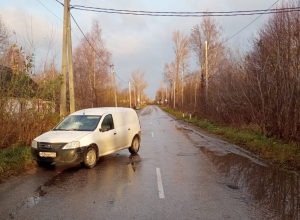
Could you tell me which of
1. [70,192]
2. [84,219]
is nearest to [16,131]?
[70,192]

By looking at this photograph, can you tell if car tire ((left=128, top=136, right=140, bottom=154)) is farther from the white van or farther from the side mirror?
the side mirror

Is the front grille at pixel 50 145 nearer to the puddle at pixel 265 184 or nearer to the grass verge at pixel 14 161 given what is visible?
the grass verge at pixel 14 161

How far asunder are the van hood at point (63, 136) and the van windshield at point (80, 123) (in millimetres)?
424

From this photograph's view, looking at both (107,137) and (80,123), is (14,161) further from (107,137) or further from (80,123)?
(107,137)

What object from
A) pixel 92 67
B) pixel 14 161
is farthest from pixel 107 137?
pixel 92 67

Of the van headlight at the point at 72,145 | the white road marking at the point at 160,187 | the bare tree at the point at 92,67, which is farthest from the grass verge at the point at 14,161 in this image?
the bare tree at the point at 92,67

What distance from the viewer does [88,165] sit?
26.4ft

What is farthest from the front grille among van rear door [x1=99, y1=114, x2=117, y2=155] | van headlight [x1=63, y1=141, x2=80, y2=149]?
van rear door [x1=99, y1=114, x2=117, y2=155]

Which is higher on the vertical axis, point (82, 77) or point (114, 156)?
point (82, 77)

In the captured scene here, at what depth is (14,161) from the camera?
27.3 feet

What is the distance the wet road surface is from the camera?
15.5 ft

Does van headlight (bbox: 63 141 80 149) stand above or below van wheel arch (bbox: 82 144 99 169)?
above

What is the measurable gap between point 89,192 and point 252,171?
4.63m

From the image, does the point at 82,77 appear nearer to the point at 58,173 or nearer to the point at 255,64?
the point at 255,64
